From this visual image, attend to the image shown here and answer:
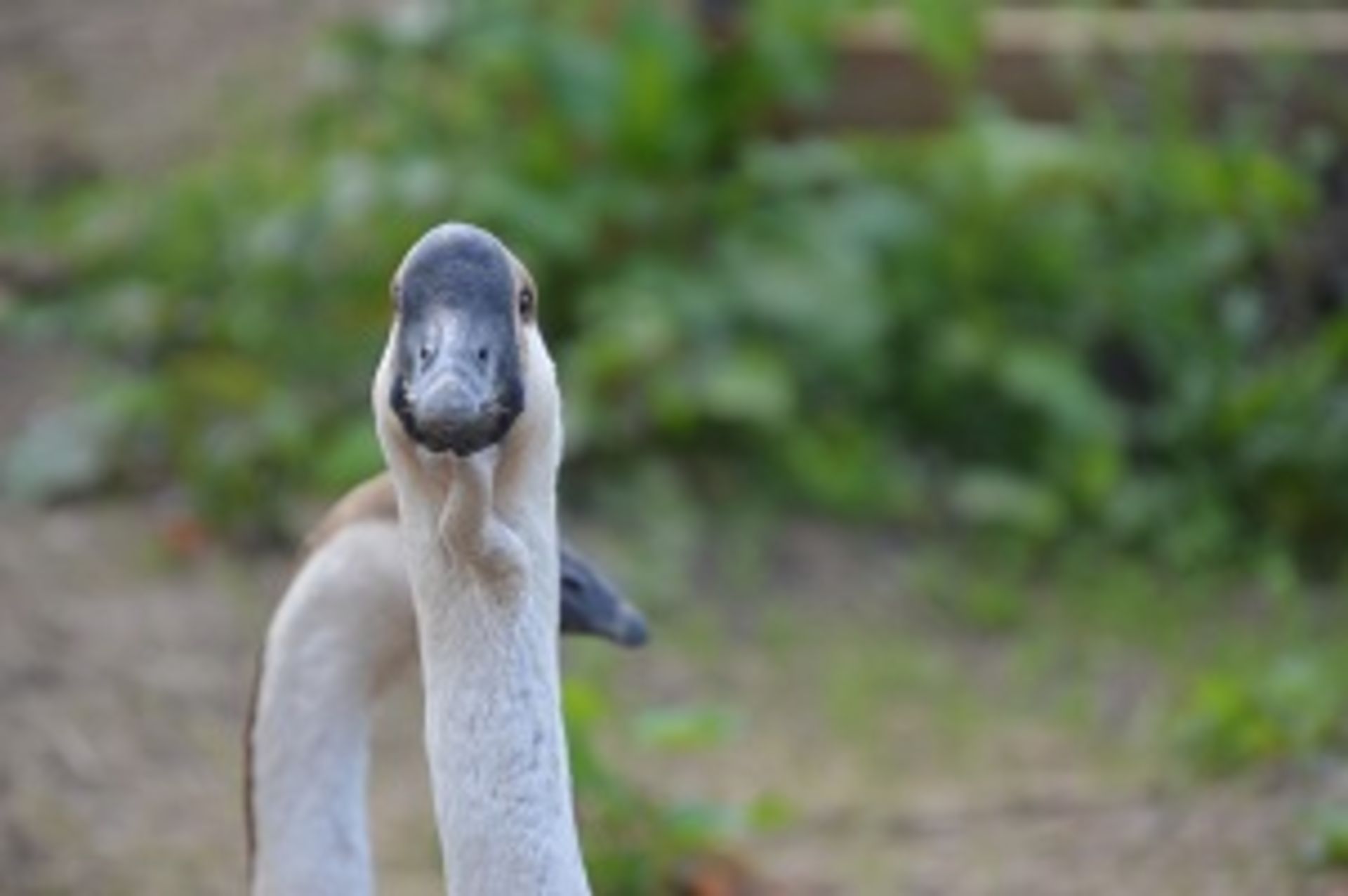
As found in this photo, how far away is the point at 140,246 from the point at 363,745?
4.63m

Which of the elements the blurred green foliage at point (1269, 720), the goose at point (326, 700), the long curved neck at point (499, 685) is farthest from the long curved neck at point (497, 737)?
the blurred green foliage at point (1269, 720)

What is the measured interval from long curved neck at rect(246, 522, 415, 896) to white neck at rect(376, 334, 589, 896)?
100 centimetres

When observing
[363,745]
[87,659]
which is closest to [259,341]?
[87,659]

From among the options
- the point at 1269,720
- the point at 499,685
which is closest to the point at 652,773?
the point at 1269,720

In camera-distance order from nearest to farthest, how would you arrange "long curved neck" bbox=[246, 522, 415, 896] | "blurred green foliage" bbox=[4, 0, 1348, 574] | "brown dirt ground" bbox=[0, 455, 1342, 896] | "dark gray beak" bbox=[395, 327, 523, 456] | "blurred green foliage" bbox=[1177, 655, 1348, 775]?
"dark gray beak" bbox=[395, 327, 523, 456]
"long curved neck" bbox=[246, 522, 415, 896]
"brown dirt ground" bbox=[0, 455, 1342, 896]
"blurred green foliage" bbox=[1177, 655, 1348, 775]
"blurred green foliage" bbox=[4, 0, 1348, 574]

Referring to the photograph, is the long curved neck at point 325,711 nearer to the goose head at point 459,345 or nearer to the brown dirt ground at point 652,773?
the goose head at point 459,345

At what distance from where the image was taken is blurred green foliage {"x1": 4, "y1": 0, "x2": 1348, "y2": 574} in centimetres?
811

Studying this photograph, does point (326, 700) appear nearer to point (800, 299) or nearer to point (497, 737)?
point (497, 737)

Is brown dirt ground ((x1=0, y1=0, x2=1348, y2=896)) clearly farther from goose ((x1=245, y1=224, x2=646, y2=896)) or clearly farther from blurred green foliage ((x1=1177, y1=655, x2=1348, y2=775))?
goose ((x1=245, y1=224, x2=646, y2=896))

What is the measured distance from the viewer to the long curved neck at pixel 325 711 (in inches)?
189

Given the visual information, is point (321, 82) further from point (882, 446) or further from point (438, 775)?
point (438, 775)

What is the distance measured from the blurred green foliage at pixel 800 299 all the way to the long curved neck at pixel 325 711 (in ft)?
9.86

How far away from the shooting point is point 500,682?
3.79 metres

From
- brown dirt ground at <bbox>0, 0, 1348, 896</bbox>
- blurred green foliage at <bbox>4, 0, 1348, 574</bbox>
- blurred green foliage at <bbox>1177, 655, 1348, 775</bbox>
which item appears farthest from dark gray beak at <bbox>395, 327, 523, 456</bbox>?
blurred green foliage at <bbox>4, 0, 1348, 574</bbox>
